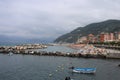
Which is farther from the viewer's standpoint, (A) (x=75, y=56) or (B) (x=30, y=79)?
(A) (x=75, y=56)

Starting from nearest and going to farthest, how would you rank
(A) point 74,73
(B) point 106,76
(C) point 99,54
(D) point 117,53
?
1. (B) point 106,76
2. (A) point 74,73
3. (D) point 117,53
4. (C) point 99,54

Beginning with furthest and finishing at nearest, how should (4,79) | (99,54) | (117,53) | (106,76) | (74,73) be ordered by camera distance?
1. (99,54)
2. (117,53)
3. (74,73)
4. (106,76)
5. (4,79)

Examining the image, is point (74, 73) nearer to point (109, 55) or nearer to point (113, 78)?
point (113, 78)

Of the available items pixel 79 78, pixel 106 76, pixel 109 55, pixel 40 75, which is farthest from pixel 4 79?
pixel 109 55

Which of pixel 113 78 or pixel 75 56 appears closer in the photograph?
pixel 113 78

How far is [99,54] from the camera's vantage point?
87688 mm

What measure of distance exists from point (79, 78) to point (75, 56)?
42.8 metres

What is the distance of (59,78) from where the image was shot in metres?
44.9

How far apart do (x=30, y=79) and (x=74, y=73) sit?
38.8 ft

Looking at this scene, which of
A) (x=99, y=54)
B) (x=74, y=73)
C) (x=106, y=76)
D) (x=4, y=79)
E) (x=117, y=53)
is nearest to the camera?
(x=4, y=79)

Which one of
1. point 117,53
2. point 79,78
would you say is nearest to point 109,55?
point 117,53

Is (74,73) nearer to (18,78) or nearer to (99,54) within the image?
(18,78)

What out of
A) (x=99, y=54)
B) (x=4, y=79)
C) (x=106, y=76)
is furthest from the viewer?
(x=99, y=54)

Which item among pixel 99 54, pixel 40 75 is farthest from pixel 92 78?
pixel 99 54
